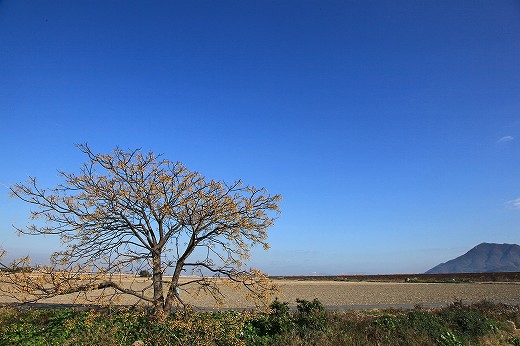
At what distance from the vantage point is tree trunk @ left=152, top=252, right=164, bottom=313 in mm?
10438

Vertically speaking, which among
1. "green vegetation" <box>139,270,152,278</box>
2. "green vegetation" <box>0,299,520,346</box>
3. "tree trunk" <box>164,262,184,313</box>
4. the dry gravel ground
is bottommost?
the dry gravel ground

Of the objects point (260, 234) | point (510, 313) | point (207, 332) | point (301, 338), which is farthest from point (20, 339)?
point (510, 313)

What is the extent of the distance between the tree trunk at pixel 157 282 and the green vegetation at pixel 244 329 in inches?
13.0

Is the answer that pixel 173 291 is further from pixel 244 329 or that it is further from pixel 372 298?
pixel 372 298

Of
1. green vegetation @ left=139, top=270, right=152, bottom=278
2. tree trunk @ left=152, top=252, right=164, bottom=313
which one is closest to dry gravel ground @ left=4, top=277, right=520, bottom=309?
tree trunk @ left=152, top=252, right=164, bottom=313

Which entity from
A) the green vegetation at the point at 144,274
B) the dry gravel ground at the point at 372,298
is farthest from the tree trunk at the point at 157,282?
the dry gravel ground at the point at 372,298

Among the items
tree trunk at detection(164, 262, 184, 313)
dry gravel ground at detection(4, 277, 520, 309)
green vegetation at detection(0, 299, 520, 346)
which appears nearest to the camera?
green vegetation at detection(0, 299, 520, 346)

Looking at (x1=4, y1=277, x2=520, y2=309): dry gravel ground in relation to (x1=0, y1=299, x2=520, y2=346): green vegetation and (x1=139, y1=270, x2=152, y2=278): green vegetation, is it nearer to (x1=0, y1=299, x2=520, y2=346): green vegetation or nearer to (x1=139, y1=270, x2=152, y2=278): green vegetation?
(x1=0, y1=299, x2=520, y2=346): green vegetation

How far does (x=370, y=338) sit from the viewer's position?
12844 mm

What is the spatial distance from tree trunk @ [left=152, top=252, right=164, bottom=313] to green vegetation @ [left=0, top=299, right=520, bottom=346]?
0.33 m

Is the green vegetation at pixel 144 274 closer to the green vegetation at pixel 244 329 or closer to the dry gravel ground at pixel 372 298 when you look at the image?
the green vegetation at pixel 244 329

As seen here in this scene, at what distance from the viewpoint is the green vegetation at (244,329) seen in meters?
9.89

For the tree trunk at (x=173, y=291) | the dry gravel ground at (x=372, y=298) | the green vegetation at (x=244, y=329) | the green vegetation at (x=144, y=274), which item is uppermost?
the green vegetation at (x=144, y=274)

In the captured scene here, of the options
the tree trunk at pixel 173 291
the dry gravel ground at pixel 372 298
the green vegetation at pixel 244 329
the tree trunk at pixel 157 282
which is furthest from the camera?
the dry gravel ground at pixel 372 298
